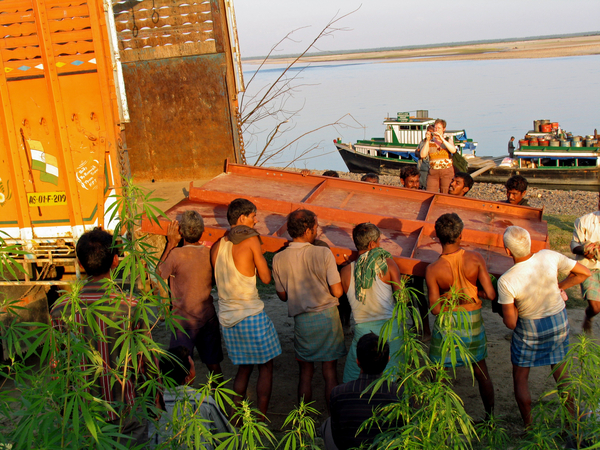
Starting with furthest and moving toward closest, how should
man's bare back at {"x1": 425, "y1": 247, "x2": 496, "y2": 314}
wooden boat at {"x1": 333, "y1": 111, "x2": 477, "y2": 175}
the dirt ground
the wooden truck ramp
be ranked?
wooden boat at {"x1": 333, "y1": 111, "x2": 477, "y2": 175}
the wooden truck ramp
the dirt ground
man's bare back at {"x1": 425, "y1": 247, "x2": 496, "y2": 314}

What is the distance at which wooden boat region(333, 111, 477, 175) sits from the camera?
75.4 feet

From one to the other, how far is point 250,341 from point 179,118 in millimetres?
4808

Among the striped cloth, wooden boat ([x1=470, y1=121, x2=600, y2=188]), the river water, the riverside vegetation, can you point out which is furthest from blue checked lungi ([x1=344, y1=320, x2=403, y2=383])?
wooden boat ([x1=470, y1=121, x2=600, y2=188])

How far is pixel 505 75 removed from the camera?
57219mm

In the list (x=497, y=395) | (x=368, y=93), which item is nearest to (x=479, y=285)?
(x=497, y=395)

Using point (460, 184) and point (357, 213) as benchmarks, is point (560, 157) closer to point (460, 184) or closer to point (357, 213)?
point (460, 184)

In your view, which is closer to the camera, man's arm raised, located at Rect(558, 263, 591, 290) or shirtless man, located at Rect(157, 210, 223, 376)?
man's arm raised, located at Rect(558, 263, 591, 290)

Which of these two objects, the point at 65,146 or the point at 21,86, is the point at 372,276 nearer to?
the point at 65,146

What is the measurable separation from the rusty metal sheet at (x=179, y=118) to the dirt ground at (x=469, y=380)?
3.05 meters

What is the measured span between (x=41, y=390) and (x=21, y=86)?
3.57 metres

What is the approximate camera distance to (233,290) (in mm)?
3768

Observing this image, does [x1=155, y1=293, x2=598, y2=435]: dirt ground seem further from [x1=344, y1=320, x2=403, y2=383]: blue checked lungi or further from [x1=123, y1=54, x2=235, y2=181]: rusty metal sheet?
[x1=123, y1=54, x2=235, y2=181]: rusty metal sheet

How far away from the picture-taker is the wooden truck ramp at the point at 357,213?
4.23m

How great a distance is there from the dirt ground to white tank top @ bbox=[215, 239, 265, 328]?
92cm
